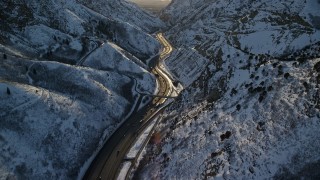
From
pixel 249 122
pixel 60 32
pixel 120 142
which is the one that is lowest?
pixel 120 142

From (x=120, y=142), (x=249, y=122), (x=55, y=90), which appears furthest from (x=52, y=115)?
(x=249, y=122)

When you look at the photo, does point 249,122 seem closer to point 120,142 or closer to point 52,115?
point 120,142

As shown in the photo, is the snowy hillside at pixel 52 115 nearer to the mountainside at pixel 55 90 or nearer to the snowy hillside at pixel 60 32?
the mountainside at pixel 55 90

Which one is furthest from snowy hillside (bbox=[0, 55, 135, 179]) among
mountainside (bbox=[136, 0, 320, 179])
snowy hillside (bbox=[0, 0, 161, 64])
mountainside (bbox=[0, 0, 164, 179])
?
snowy hillside (bbox=[0, 0, 161, 64])

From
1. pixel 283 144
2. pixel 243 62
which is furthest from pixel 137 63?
pixel 283 144

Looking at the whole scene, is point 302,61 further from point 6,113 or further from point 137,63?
point 137,63

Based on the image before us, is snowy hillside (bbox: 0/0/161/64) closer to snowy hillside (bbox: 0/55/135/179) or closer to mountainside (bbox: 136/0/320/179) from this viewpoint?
snowy hillside (bbox: 0/55/135/179)

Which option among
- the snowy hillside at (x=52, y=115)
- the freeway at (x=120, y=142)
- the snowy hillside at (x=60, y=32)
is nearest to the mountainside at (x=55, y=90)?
the snowy hillside at (x=52, y=115)

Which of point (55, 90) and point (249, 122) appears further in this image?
point (55, 90)
